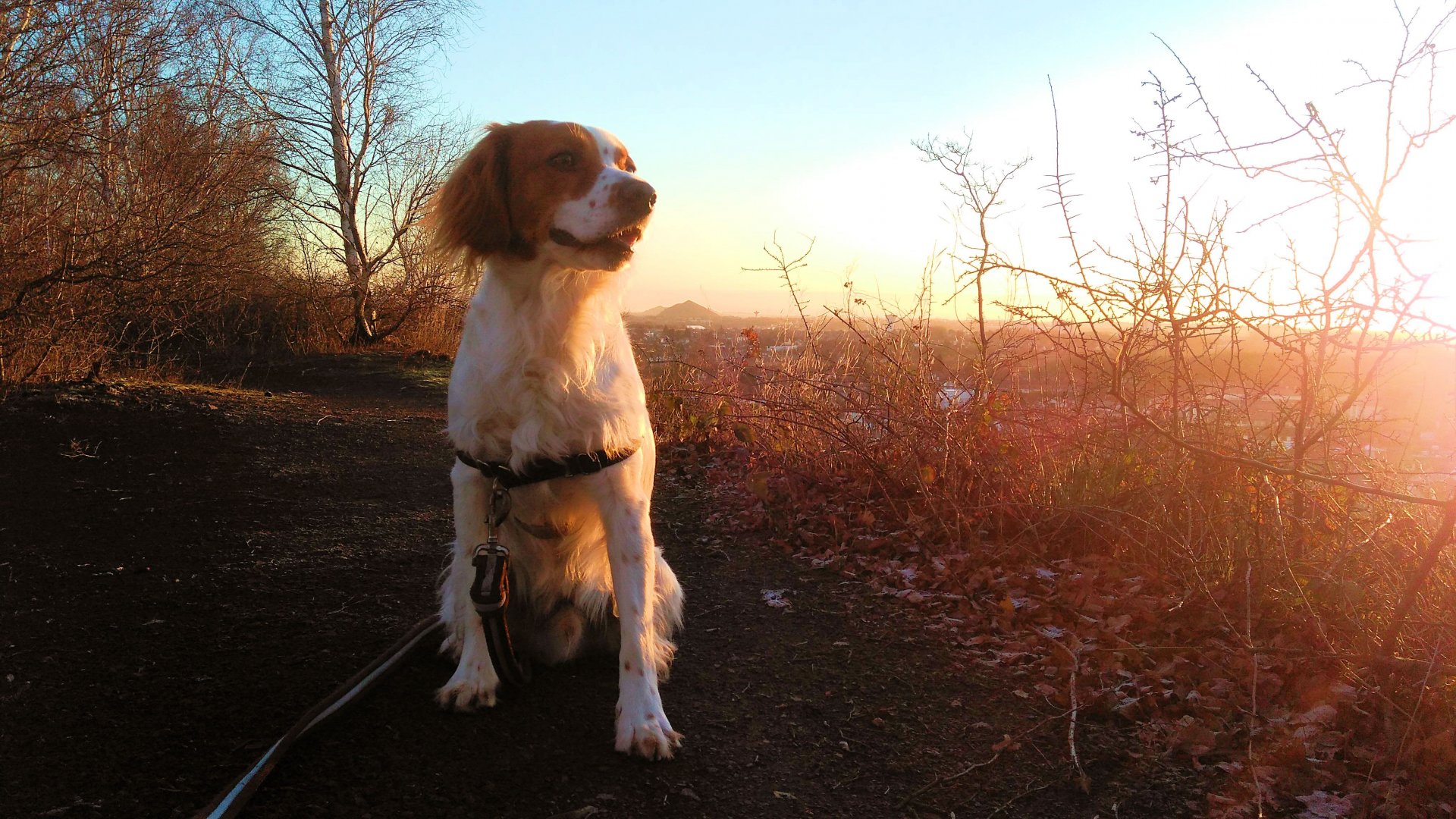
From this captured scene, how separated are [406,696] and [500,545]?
1.70 feet

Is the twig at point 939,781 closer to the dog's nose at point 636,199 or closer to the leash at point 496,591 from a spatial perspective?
the leash at point 496,591

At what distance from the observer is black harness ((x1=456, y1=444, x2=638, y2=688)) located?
227cm

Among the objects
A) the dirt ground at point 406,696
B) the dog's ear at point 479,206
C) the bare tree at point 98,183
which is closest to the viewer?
the dirt ground at point 406,696

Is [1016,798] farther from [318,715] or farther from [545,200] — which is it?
[545,200]

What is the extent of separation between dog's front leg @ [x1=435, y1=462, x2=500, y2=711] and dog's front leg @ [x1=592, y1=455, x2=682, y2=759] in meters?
0.37

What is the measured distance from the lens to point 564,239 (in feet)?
7.95

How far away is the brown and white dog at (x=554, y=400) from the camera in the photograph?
2.34 m

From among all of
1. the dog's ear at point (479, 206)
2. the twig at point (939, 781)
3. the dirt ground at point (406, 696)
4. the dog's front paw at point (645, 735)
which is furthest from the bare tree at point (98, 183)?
the twig at point (939, 781)

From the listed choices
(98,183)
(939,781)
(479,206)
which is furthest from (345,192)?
(939,781)

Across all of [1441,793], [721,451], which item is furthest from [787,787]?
[721,451]

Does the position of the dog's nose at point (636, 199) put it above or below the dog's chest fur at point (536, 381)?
above

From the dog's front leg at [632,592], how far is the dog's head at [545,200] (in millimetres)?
656

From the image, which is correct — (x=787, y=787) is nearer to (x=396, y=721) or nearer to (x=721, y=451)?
(x=396, y=721)

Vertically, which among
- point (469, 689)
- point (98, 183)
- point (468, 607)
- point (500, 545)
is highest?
point (98, 183)
